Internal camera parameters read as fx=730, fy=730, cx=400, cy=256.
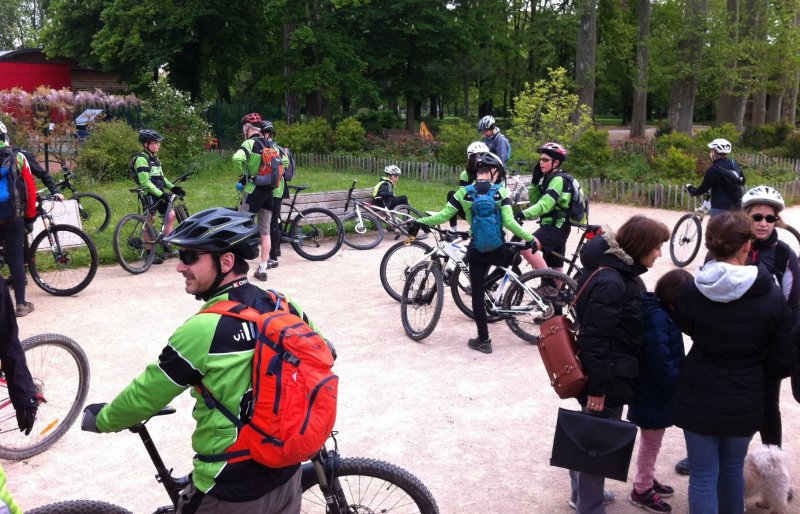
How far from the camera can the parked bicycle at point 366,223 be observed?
1168 centimetres

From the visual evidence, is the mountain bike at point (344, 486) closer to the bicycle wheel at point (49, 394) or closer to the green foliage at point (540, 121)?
the bicycle wheel at point (49, 394)

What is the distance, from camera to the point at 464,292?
8414mm

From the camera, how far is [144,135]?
31.2 feet

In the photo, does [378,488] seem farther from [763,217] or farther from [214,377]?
[763,217]

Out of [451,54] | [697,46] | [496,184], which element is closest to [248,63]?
[451,54]

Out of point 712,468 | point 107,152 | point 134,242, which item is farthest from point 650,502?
point 107,152

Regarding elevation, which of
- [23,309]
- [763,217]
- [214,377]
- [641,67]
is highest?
[641,67]

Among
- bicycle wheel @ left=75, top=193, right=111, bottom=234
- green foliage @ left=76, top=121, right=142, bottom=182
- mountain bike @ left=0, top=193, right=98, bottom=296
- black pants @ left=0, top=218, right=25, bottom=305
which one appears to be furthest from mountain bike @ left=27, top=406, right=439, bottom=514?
green foliage @ left=76, top=121, right=142, bottom=182

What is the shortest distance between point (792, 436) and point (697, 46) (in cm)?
2493

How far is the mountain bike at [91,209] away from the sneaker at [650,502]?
990 cm

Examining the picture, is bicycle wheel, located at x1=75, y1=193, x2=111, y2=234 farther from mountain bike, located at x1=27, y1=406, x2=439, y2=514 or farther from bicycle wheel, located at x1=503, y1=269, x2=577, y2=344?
mountain bike, located at x1=27, y1=406, x2=439, y2=514

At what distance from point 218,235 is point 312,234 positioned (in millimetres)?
8290

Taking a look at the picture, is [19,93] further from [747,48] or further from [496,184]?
[747,48]

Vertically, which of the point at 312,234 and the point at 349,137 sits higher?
the point at 349,137
